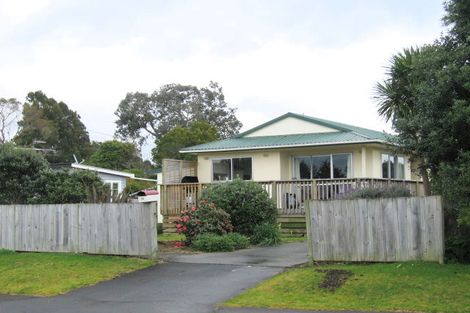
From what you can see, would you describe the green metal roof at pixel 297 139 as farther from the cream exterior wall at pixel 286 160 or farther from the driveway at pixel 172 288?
the driveway at pixel 172 288

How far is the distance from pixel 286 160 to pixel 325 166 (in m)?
1.74

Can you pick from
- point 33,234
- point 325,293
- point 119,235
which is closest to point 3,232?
point 33,234

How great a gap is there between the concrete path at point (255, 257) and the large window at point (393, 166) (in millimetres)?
9527

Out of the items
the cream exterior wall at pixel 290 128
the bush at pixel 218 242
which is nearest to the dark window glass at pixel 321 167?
the cream exterior wall at pixel 290 128

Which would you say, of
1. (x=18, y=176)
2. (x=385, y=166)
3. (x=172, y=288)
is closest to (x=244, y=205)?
(x=172, y=288)

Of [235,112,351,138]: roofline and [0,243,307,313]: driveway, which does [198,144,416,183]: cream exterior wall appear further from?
[0,243,307,313]: driveway

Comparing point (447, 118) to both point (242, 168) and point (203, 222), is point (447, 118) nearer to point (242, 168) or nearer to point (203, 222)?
point (203, 222)

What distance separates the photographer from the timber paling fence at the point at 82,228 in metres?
14.1

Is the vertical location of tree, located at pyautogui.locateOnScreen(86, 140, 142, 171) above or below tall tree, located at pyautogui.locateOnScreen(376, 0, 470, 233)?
above

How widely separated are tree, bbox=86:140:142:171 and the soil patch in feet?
165

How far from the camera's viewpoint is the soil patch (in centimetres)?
1035

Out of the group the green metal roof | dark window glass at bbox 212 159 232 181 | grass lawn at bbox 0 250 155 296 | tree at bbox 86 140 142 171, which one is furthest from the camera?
tree at bbox 86 140 142 171

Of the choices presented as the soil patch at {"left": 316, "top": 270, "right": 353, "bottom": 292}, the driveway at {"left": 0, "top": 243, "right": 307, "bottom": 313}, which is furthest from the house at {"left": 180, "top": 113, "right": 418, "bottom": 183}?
the soil patch at {"left": 316, "top": 270, "right": 353, "bottom": 292}

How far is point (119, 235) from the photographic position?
1442 cm
